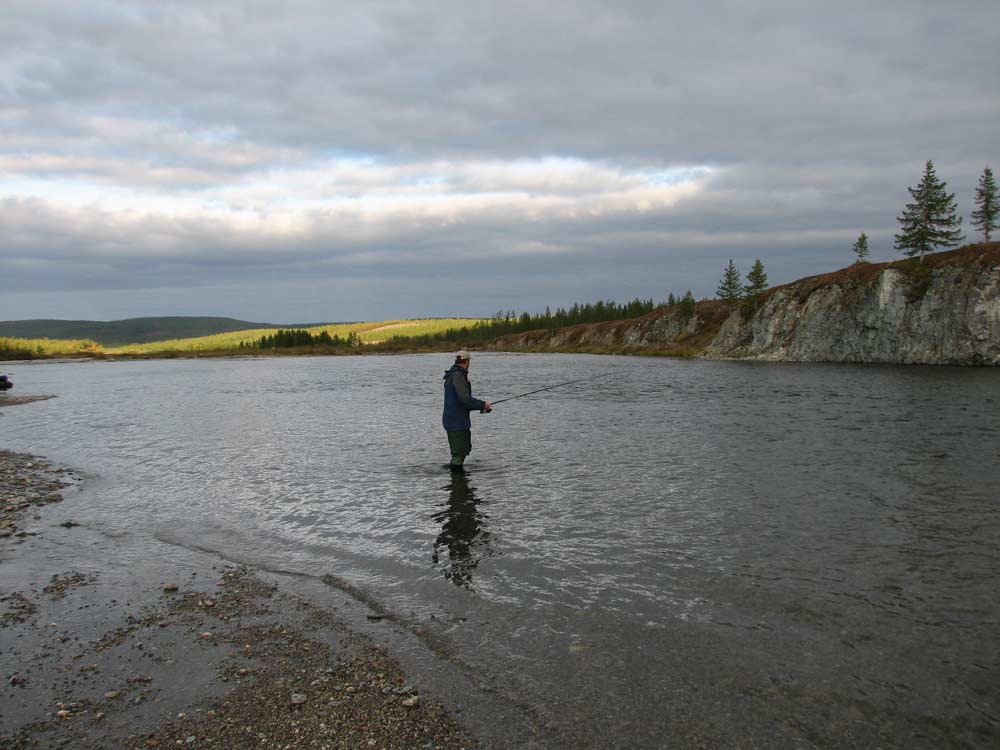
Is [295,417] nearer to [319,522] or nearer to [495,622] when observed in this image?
[319,522]

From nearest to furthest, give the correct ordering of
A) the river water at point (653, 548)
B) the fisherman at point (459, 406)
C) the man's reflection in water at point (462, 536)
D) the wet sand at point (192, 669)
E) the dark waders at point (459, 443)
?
the wet sand at point (192, 669), the river water at point (653, 548), the man's reflection in water at point (462, 536), the fisherman at point (459, 406), the dark waders at point (459, 443)

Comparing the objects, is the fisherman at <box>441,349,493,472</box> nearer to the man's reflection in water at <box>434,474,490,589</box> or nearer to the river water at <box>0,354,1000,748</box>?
the river water at <box>0,354,1000,748</box>

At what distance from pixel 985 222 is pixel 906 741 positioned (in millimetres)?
106886

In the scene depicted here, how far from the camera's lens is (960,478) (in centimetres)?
1866

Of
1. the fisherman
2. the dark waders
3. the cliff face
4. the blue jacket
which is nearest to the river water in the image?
the dark waders

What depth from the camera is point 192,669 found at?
25.9 ft

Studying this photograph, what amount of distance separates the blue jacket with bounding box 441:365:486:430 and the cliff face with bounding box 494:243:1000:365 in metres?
73.6

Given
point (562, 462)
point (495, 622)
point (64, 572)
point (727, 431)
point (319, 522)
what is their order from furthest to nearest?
point (727, 431), point (562, 462), point (319, 522), point (64, 572), point (495, 622)

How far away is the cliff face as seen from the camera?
71.2 m

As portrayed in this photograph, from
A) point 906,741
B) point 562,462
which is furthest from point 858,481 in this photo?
point 906,741

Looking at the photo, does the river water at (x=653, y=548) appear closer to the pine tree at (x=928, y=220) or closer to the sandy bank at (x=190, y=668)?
the sandy bank at (x=190, y=668)

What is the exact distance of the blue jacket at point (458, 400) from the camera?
18484mm

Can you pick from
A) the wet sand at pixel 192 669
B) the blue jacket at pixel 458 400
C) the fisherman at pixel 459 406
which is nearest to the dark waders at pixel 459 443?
the fisherman at pixel 459 406

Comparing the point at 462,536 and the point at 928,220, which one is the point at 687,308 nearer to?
the point at 928,220
